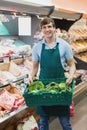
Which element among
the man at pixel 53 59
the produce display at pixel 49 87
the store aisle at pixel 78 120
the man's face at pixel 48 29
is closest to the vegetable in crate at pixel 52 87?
the produce display at pixel 49 87

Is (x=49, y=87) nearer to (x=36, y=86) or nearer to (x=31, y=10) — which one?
(x=36, y=86)

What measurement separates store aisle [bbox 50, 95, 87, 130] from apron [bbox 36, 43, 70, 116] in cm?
112

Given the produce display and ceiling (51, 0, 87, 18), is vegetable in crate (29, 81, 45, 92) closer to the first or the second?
the produce display

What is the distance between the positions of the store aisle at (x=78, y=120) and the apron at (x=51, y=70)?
1.12 m

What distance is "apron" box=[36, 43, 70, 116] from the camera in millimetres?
2922

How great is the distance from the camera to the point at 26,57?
4137 millimetres

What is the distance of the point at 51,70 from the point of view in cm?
299

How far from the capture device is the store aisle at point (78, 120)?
409 cm

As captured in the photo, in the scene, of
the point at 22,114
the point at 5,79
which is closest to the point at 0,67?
the point at 5,79

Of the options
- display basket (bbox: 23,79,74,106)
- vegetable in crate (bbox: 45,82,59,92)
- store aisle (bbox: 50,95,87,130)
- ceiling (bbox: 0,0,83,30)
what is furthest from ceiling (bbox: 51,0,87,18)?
A: display basket (bbox: 23,79,74,106)

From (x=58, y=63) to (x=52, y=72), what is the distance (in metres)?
0.14

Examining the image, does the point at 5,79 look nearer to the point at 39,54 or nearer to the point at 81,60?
the point at 39,54

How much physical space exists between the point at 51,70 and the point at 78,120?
1702 mm

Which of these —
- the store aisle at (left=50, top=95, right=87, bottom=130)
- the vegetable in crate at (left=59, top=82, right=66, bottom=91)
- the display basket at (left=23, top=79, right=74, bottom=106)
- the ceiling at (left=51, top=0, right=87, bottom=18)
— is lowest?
the store aisle at (left=50, top=95, right=87, bottom=130)
